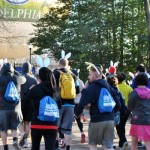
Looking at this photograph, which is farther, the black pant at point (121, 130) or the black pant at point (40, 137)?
the black pant at point (121, 130)

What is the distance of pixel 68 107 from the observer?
9070 millimetres

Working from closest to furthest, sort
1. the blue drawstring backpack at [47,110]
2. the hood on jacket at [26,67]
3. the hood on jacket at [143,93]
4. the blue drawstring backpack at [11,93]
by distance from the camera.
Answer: the blue drawstring backpack at [47,110]
the hood on jacket at [143,93]
the blue drawstring backpack at [11,93]
the hood on jacket at [26,67]

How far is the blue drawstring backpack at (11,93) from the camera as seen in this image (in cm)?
858

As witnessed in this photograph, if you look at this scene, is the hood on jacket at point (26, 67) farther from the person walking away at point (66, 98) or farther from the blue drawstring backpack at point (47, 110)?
the blue drawstring backpack at point (47, 110)

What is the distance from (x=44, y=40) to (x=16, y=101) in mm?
25958

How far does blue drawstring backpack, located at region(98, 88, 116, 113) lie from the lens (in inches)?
274

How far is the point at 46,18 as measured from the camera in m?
36.0

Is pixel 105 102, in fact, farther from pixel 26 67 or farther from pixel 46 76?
pixel 26 67

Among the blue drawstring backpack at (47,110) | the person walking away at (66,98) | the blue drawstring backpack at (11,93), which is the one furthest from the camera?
the person walking away at (66,98)

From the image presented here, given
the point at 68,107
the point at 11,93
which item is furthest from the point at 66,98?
the point at 11,93

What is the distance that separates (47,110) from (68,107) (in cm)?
255

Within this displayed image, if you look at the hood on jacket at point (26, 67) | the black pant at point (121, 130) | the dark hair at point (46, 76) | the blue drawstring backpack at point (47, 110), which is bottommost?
the black pant at point (121, 130)

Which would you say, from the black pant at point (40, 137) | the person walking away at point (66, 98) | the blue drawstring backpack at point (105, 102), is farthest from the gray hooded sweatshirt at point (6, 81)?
the blue drawstring backpack at point (105, 102)

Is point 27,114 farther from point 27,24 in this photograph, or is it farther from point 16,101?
point 27,24
